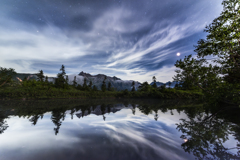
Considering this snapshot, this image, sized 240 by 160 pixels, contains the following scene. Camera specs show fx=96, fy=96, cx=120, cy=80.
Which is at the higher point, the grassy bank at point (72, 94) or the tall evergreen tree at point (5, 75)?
the tall evergreen tree at point (5, 75)

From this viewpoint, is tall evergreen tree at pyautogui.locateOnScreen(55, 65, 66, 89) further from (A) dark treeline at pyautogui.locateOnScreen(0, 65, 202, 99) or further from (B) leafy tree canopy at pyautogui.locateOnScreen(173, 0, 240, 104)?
(B) leafy tree canopy at pyautogui.locateOnScreen(173, 0, 240, 104)

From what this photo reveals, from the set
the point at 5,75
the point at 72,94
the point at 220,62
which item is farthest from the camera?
the point at 72,94

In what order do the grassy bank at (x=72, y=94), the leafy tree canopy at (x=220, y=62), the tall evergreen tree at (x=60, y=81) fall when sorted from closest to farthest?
the leafy tree canopy at (x=220, y=62)
the grassy bank at (x=72, y=94)
the tall evergreen tree at (x=60, y=81)

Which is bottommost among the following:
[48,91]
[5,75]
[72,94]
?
[72,94]

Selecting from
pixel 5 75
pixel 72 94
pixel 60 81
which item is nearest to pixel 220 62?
pixel 5 75

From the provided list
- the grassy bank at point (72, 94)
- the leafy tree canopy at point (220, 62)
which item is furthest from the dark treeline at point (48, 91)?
the leafy tree canopy at point (220, 62)

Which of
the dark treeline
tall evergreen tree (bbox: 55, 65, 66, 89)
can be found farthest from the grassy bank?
tall evergreen tree (bbox: 55, 65, 66, 89)

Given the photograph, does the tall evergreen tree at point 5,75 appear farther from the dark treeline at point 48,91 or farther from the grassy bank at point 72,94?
the grassy bank at point 72,94

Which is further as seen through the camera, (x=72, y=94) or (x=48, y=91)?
(x=72, y=94)

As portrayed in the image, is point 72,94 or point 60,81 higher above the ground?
point 60,81

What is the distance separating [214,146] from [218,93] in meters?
9.16

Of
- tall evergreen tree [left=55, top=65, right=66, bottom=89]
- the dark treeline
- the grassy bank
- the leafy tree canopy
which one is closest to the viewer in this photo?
the leafy tree canopy

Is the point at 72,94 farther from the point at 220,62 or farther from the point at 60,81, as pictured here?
the point at 220,62

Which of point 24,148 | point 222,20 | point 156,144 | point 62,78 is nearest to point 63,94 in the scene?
point 62,78
